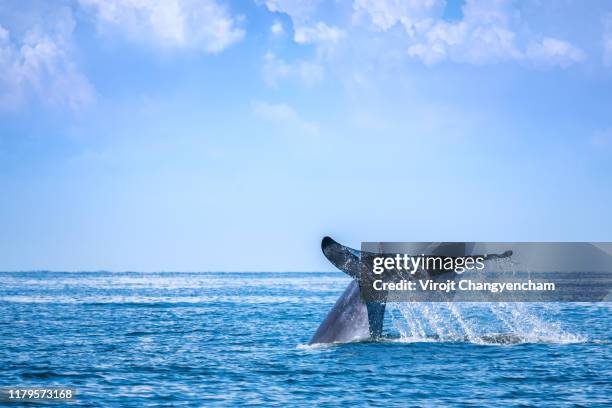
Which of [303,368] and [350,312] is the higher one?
[350,312]

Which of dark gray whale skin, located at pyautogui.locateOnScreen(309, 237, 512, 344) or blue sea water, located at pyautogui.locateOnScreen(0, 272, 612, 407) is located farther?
dark gray whale skin, located at pyautogui.locateOnScreen(309, 237, 512, 344)

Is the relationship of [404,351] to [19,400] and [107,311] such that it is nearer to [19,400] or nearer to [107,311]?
[19,400]

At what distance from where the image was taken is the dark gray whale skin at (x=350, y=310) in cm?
1559

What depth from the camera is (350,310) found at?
17.2m

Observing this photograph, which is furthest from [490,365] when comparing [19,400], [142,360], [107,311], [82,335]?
[107,311]

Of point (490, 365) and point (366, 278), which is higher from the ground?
point (366, 278)

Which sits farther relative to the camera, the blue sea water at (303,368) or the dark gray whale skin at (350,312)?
the dark gray whale skin at (350,312)

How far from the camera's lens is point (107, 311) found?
38281 millimetres

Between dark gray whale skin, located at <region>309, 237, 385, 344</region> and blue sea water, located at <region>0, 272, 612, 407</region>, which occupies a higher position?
dark gray whale skin, located at <region>309, 237, 385, 344</region>

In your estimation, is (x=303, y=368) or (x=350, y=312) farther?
(x=350, y=312)

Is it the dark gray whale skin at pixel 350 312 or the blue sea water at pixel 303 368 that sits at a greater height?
the dark gray whale skin at pixel 350 312

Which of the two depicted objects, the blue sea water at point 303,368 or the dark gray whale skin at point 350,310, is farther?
the dark gray whale skin at point 350,310

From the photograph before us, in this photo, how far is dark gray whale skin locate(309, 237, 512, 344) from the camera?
51.1 feet

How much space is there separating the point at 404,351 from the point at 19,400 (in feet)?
28.7
